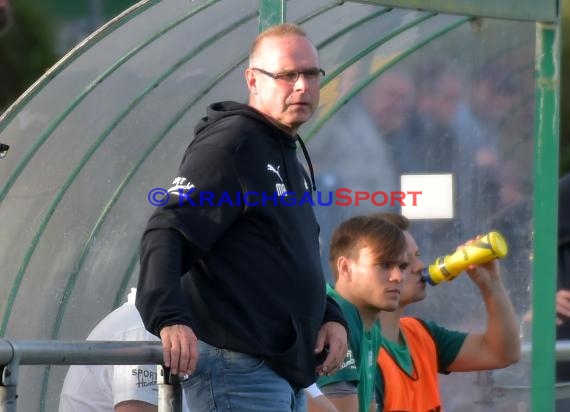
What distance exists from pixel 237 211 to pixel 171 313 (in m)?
0.40

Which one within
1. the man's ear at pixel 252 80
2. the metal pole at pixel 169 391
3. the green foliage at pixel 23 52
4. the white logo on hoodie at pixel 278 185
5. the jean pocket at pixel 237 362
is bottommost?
the metal pole at pixel 169 391

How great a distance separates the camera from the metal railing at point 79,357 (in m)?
3.68

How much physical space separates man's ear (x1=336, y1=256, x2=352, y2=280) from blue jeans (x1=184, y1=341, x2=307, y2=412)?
1.38 metres

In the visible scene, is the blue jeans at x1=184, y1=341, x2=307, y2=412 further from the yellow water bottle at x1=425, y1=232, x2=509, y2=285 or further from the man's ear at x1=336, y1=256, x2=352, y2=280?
the yellow water bottle at x1=425, y1=232, x2=509, y2=285

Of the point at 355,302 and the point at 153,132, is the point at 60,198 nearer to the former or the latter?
the point at 153,132

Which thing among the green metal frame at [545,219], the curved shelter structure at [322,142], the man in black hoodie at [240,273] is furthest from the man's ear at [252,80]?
the green metal frame at [545,219]

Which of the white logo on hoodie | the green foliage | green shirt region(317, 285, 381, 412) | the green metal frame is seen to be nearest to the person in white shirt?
green shirt region(317, 285, 381, 412)

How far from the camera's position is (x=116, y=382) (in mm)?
4789

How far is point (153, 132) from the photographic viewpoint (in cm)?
640

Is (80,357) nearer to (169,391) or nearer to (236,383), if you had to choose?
(169,391)

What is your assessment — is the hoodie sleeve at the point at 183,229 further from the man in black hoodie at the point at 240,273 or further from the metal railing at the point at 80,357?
the metal railing at the point at 80,357

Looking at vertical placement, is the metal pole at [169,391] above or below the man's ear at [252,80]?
below

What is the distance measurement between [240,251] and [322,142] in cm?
247

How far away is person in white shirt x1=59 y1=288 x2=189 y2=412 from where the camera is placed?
15.5 feet
